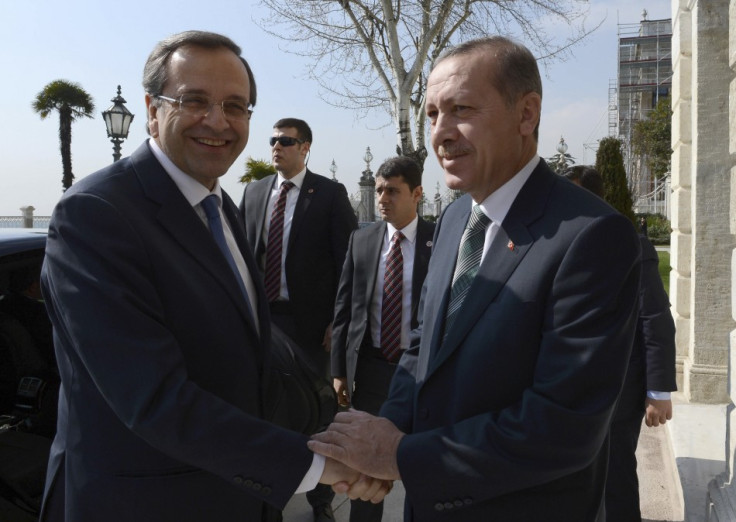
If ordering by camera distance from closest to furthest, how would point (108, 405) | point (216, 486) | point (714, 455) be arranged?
point (108, 405)
point (216, 486)
point (714, 455)

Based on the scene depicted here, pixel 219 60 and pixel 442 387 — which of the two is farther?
pixel 219 60

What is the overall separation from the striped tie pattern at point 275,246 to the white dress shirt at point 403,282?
883mm

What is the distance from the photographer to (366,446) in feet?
5.80

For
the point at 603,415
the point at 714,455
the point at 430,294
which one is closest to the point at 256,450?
the point at 430,294

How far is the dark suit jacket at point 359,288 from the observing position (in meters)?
3.89

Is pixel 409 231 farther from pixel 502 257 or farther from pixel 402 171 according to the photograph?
pixel 502 257

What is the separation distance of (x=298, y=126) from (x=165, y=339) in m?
3.50

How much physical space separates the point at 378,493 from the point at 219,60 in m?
1.37

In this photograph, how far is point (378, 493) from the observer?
196cm

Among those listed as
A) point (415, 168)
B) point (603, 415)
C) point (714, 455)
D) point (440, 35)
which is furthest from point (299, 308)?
point (440, 35)

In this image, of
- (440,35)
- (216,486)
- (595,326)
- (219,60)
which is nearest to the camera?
(595,326)

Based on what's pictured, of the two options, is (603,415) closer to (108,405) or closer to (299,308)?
(108,405)

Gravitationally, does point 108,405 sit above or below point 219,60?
below

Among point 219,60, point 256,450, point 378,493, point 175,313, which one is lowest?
point 378,493
